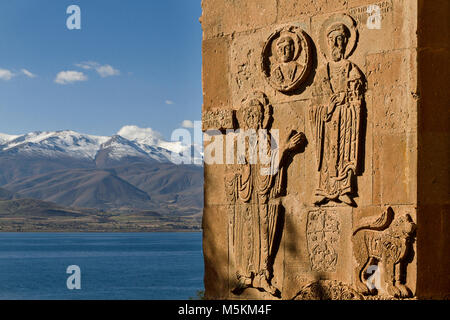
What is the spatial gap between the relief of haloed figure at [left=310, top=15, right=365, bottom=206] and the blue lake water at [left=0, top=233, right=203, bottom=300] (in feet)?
131

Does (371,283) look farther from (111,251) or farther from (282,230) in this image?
(111,251)

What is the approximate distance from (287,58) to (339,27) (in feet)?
2.40

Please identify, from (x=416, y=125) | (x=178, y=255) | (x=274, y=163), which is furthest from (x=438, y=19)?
(x=178, y=255)

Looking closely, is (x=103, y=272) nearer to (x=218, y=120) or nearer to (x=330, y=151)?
(x=218, y=120)

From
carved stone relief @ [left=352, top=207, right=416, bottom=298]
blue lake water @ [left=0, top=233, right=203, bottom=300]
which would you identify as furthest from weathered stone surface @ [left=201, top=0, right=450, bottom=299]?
blue lake water @ [left=0, top=233, right=203, bottom=300]

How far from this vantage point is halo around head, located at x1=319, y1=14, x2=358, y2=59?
7.48 meters

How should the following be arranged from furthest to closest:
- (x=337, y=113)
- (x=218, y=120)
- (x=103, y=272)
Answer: (x=103, y=272), (x=218, y=120), (x=337, y=113)

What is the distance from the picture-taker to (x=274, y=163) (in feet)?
26.6

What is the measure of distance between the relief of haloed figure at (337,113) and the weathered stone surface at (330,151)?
1 cm

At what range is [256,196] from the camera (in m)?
8.32

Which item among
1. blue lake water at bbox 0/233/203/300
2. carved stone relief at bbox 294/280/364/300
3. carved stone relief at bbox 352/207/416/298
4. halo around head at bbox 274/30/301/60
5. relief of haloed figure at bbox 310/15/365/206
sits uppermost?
halo around head at bbox 274/30/301/60

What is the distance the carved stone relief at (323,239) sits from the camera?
A: 7.55 metres

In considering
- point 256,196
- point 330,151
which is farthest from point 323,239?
point 256,196

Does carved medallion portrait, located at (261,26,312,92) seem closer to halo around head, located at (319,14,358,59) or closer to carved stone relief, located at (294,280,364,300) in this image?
halo around head, located at (319,14,358,59)
